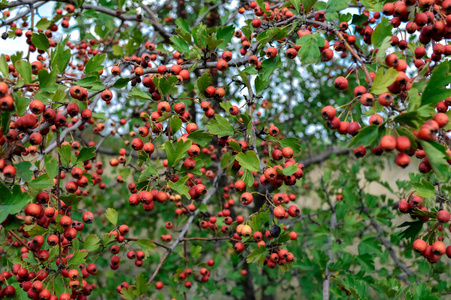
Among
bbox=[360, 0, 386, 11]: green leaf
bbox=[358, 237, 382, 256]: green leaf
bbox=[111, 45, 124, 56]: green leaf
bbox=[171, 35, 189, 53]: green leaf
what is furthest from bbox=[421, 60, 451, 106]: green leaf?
bbox=[111, 45, 124, 56]: green leaf

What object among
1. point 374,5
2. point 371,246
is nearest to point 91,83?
point 374,5

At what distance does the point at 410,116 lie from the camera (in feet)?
3.30

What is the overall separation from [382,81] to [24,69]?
1.40m

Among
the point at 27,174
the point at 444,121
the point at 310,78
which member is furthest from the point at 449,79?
the point at 310,78

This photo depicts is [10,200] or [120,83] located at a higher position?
[120,83]

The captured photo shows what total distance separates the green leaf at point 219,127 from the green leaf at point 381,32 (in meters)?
0.76

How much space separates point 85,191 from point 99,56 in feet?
4.82

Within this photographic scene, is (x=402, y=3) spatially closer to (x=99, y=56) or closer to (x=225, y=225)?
(x=99, y=56)

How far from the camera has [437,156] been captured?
3.28ft

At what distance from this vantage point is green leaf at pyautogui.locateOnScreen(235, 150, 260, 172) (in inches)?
55.5

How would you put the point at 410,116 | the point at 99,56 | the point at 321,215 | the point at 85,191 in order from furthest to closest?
the point at 321,215
the point at 85,191
the point at 99,56
the point at 410,116

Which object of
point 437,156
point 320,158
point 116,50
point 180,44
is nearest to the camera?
point 437,156

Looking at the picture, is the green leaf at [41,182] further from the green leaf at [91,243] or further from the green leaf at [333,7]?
the green leaf at [333,7]

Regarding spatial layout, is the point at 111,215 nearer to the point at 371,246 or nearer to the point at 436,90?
the point at 436,90
